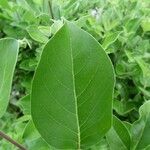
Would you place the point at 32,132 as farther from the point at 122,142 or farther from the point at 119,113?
the point at 119,113

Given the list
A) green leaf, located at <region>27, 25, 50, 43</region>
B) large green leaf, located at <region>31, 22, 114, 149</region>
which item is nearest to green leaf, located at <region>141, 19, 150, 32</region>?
green leaf, located at <region>27, 25, 50, 43</region>

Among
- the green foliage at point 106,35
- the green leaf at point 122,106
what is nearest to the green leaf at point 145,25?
the green foliage at point 106,35

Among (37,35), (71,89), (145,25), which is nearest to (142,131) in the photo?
(71,89)

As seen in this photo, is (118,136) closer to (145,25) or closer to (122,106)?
(122,106)

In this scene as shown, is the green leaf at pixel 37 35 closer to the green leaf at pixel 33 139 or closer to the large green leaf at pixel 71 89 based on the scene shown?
the green leaf at pixel 33 139

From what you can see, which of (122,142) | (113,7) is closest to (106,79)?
(122,142)

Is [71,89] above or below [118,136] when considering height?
above
